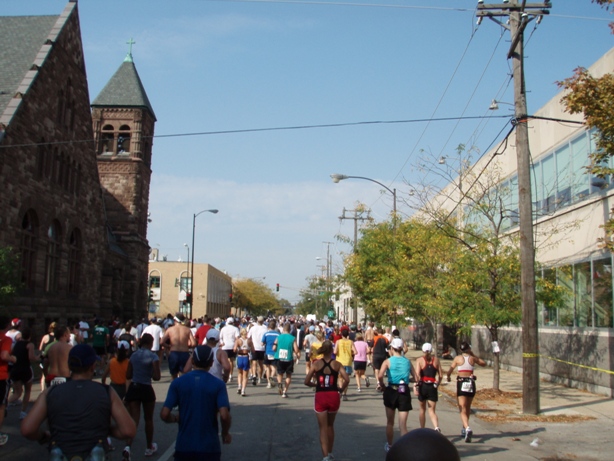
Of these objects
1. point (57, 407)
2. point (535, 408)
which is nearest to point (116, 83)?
point (535, 408)

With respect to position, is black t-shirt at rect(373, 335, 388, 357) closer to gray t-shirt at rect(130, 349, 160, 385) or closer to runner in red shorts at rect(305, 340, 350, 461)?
runner in red shorts at rect(305, 340, 350, 461)

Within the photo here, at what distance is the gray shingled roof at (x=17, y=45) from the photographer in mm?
28875

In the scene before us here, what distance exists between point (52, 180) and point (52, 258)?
3.66 m

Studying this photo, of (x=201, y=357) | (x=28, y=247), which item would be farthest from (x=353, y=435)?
(x=28, y=247)

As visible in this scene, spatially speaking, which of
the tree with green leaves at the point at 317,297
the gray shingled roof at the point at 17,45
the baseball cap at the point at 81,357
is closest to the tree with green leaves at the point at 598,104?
the baseball cap at the point at 81,357

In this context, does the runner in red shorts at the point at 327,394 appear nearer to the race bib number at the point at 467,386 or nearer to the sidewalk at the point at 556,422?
the sidewalk at the point at 556,422

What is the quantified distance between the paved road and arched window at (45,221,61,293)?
16703 mm

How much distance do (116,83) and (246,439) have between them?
46.4 metres

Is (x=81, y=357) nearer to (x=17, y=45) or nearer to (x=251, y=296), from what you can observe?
(x=17, y=45)

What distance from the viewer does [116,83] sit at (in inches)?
2048

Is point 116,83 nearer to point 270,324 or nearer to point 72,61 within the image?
point 72,61

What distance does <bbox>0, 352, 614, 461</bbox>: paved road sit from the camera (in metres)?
9.56

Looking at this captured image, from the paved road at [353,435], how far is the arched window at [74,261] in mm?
19409

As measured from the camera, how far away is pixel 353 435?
36.8ft
